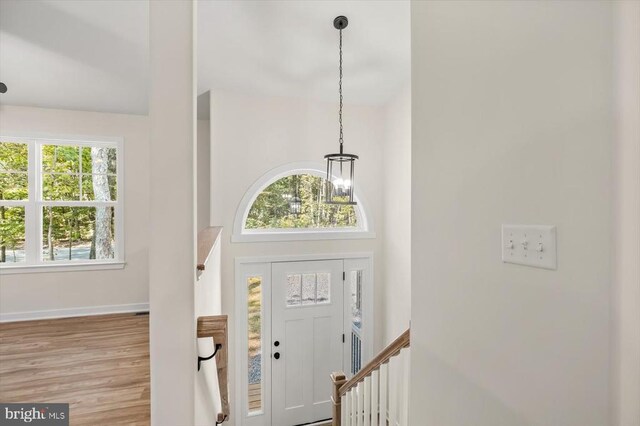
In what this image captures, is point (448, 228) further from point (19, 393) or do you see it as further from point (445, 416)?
point (19, 393)

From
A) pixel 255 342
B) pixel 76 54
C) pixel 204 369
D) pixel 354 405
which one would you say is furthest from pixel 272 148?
pixel 354 405

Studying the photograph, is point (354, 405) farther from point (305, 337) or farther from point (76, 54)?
point (76, 54)

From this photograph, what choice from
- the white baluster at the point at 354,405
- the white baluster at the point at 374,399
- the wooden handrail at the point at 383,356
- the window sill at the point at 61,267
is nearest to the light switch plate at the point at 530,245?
the wooden handrail at the point at 383,356

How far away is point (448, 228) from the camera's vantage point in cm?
125

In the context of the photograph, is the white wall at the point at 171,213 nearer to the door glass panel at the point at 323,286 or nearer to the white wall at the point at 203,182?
the door glass panel at the point at 323,286

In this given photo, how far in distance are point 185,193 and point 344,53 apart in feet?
8.54

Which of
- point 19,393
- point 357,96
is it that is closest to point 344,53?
point 357,96

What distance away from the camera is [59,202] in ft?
12.4

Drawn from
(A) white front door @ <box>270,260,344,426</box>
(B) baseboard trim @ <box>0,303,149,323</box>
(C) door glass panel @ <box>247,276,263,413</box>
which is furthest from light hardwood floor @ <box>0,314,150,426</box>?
(A) white front door @ <box>270,260,344,426</box>

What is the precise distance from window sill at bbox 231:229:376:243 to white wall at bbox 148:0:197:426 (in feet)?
8.28

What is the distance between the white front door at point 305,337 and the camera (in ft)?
12.5

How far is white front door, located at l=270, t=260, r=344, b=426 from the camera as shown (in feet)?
12.5

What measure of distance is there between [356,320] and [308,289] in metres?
0.80

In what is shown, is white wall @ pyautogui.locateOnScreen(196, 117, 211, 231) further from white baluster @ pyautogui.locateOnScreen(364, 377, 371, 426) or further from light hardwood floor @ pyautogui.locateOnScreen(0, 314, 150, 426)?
white baluster @ pyautogui.locateOnScreen(364, 377, 371, 426)
